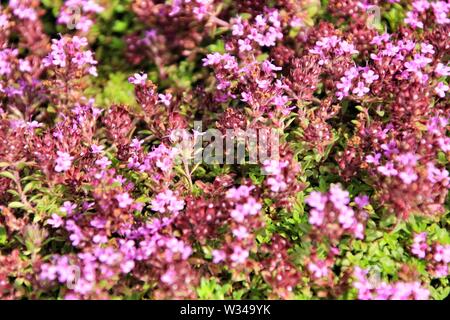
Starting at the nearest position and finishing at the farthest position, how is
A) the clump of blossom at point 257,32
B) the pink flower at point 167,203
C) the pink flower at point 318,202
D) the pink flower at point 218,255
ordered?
the pink flower at point 318,202
the pink flower at point 218,255
the pink flower at point 167,203
the clump of blossom at point 257,32

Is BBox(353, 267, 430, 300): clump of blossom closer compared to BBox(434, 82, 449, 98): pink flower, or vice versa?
BBox(353, 267, 430, 300): clump of blossom

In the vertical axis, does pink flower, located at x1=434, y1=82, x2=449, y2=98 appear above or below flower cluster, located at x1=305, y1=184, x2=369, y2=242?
above

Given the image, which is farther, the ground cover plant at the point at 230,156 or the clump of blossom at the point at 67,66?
the clump of blossom at the point at 67,66

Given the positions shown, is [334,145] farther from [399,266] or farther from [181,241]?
[181,241]

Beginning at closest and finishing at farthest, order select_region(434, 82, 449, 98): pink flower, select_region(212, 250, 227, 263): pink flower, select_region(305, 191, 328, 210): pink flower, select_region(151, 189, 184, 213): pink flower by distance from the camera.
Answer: select_region(305, 191, 328, 210): pink flower < select_region(212, 250, 227, 263): pink flower < select_region(151, 189, 184, 213): pink flower < select_region(434, 82, 449, 98): pink flower

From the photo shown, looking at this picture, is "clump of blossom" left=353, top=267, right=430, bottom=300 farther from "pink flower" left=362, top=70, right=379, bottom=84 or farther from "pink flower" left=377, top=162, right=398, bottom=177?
"pink flower" left=362, top=70, right=379, bottom=84

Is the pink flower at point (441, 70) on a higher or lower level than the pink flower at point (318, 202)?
higher

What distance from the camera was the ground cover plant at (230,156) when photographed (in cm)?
362

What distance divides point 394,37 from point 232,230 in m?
2.58

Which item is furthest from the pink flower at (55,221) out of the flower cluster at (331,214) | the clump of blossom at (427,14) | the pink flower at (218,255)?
the clump of blossom at (427,14)

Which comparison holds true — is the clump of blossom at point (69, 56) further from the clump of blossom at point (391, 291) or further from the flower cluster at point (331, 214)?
the clump of blossom at point (391, 291)

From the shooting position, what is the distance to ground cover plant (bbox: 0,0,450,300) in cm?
362

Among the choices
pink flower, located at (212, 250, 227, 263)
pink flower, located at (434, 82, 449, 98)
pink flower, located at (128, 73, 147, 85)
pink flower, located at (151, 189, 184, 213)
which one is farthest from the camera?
pink flower, located at (128, 73, 147, 85)

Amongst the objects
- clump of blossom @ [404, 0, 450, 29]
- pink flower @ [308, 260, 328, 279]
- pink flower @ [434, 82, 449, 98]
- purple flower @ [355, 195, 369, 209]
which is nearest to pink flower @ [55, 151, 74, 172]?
pink flower @ [308, 260, 328, 279]
